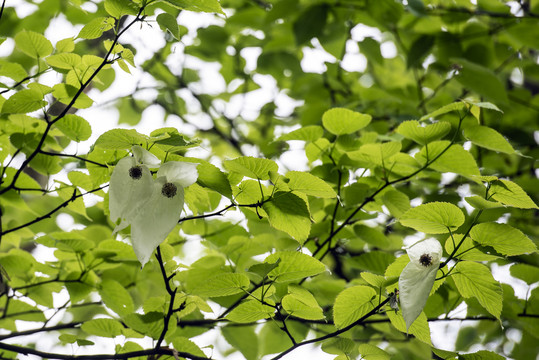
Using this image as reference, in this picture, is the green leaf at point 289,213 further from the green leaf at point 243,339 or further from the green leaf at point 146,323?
the green leaf at point 243,339

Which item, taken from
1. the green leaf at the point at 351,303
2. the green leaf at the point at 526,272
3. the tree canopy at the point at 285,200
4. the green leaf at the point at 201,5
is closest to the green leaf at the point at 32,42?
the tree canopy at the point at 285,200

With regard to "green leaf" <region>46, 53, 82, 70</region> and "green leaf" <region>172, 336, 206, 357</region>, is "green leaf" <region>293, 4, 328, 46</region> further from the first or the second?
"green leaf" <region>172, 336, 206, 357</region>

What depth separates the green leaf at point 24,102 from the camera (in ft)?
2.34

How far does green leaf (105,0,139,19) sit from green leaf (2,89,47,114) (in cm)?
19

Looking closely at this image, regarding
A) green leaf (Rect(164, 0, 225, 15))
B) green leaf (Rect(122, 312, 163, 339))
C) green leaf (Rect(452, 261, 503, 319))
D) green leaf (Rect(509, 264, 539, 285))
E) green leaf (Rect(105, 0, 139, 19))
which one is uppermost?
green leaf (Rect(105, 0, 139, 19))

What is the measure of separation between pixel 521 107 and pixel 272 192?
1068mm

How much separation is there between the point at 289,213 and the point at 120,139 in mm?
236

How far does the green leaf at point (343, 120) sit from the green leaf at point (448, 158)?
0.11 metres

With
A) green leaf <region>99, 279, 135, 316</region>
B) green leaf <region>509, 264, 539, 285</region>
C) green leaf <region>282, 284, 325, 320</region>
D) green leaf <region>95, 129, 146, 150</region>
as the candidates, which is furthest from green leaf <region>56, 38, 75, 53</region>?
green leaf <region>509, 264, 539, 285</region>

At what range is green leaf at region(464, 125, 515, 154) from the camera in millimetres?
760

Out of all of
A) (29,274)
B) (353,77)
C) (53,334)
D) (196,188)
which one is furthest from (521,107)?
(53,334)

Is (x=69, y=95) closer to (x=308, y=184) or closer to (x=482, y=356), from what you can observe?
(x=308, y=184)

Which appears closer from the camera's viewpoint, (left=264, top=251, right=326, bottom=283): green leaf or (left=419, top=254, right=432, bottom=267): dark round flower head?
(left=419, top=254, right=432, bottom=267): dark round flower head

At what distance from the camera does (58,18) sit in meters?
1.47
